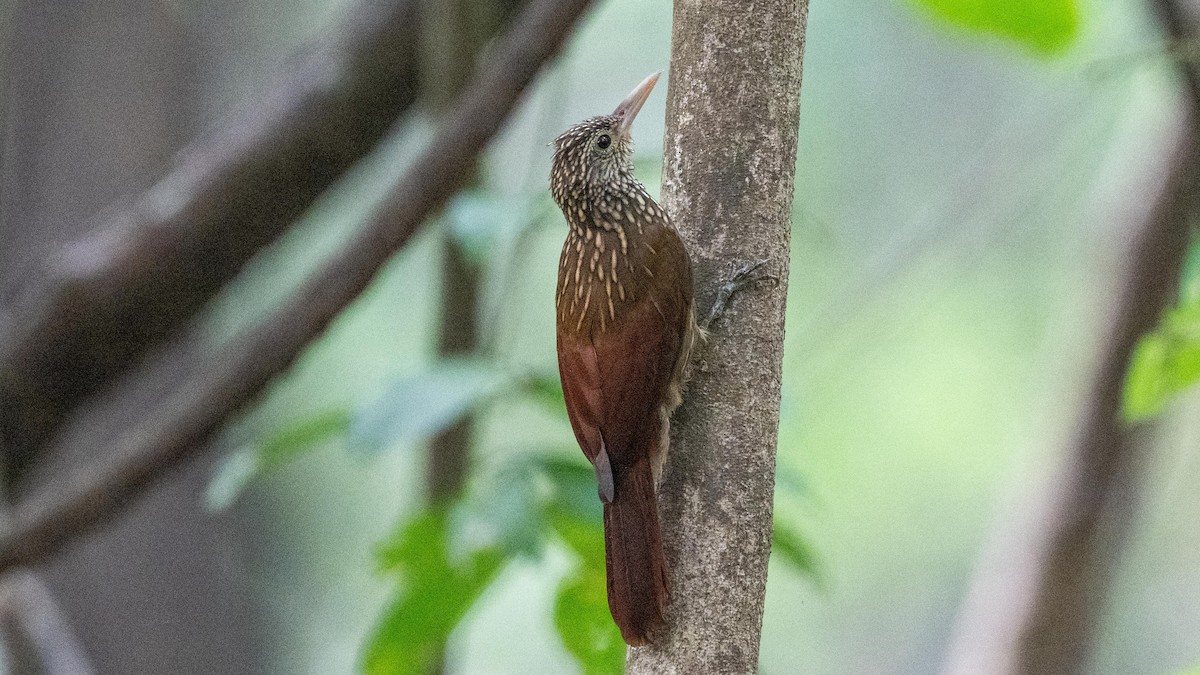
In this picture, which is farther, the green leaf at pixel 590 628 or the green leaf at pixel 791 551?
the green leaf at pixel 791 551

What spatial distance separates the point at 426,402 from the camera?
2307 millimetres

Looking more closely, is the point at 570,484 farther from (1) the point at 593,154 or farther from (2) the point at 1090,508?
(2) the point at 1090,508

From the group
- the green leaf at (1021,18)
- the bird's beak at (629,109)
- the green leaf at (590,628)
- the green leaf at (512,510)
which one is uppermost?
the bird's beak at (629,109)

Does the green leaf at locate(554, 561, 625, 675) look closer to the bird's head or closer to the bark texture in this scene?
the bark texture

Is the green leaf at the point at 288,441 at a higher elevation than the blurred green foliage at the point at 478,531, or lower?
higher

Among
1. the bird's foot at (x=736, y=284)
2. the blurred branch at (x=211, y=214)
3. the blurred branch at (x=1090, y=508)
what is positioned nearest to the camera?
the bird's foot at (x=736, y=284)

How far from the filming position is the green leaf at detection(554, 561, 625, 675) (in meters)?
2.20

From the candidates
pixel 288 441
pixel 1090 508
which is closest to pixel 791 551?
pixel 288 441

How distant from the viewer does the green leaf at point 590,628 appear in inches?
86.5

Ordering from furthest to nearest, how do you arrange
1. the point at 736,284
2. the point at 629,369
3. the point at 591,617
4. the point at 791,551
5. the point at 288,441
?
the point at 288,441, the point at 791,551, the point at 591,617, the point at 629,369, the point at 736,284

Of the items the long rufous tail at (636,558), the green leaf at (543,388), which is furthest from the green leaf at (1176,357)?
the green leaf at (543,388)

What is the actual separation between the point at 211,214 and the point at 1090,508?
2.69 metres

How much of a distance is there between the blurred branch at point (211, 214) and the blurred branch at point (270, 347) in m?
0.53

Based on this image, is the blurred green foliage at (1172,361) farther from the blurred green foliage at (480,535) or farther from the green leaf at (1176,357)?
the blurred green foliage at (480,535)
